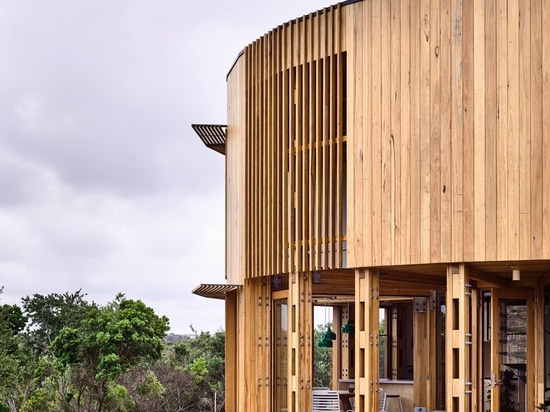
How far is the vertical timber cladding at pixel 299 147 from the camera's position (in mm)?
11852

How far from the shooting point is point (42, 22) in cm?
2180

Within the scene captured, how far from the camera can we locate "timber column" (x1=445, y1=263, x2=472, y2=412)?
1042cm


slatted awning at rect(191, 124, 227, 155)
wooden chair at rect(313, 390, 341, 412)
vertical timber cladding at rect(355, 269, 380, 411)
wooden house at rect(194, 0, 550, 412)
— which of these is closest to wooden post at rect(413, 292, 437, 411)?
wooden house at rect(194, 0, 550, 412)

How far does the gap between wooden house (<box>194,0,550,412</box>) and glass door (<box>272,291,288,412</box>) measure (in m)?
0.03

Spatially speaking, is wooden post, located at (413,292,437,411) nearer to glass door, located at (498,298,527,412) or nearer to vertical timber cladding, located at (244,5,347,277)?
glass door, located at (498,298,527,412)

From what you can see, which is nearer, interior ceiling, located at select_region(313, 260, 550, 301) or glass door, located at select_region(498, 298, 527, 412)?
interior ceiling, located at select_region(313, 260, 550, 301)

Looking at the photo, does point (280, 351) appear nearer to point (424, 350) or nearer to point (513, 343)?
point (513, 343)

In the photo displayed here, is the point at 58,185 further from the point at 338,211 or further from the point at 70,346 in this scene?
the point at 338,211

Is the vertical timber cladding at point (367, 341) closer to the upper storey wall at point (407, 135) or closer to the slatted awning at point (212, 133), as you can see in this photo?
the upper storey wall at point (407, 135)

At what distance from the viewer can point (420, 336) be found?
57.4 ft

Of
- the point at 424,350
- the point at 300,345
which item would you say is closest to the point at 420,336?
the point at 424,350

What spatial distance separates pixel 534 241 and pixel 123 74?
1566 cm

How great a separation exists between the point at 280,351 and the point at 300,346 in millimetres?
1068

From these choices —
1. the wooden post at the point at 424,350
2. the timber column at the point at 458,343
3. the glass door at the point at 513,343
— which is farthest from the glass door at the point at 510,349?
the timber column at the point at 458,343
